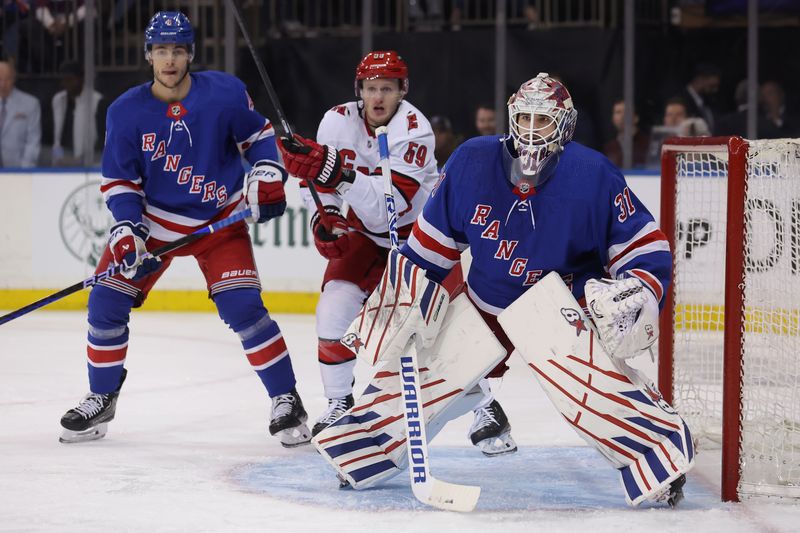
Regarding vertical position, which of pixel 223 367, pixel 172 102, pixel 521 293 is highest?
pixel 172 102

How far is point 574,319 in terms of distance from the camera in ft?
8.87

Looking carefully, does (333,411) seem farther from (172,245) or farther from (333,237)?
(172,245)

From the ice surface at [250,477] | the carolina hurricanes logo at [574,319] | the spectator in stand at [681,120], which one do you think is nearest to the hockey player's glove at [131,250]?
the ice surface at [250,477]

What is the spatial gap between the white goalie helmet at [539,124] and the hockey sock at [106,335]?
1.25m

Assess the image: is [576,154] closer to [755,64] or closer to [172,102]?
[172,102]

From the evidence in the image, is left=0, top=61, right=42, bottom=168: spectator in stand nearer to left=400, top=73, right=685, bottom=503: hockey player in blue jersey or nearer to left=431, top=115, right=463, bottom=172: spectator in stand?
left=431, top=115, right=463, bottom=172: spectator in stand

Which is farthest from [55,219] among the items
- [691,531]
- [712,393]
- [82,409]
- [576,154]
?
[691,531]

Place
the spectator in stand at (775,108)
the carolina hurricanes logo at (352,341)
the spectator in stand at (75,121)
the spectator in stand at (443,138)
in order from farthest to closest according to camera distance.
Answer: the spectator in stand at (75,121) < the spectator in stand at (443,138) < the spectator in stand at (775,108) < the carolina hurricanes logo at (352,341)

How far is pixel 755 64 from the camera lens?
21.2ft

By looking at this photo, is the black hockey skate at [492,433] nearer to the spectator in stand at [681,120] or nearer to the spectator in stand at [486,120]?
the spectator in stand at [486,120]

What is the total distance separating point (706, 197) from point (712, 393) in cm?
113

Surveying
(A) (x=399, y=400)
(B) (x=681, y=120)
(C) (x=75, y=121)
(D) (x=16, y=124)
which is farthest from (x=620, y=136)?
(A) (x=399, y=400)

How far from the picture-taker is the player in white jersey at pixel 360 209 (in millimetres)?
3391

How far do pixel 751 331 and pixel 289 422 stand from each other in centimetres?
121
